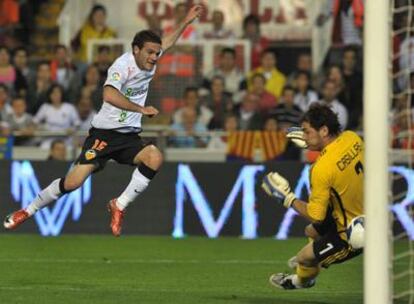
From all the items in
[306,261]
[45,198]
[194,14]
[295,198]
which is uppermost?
[194,14]

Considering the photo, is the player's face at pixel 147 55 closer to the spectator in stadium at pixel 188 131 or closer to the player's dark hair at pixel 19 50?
the spectator in stadium at pixel 188 131

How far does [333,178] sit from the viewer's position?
8.80 m

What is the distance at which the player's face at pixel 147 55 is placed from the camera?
10.9m

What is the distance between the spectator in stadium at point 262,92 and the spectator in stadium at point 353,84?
1.10m

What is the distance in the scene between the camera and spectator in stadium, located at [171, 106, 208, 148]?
1647 cm

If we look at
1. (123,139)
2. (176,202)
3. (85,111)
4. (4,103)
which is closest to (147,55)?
(123,139)

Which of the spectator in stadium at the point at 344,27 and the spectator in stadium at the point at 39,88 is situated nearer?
the spectator in stadium at the point at 39,88

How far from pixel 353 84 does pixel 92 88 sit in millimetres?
3797

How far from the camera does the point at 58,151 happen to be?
16.4 meters

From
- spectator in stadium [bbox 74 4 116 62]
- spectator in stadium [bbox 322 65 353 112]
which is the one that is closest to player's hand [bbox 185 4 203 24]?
spectator in stadium [bbox 322 65 353 112]

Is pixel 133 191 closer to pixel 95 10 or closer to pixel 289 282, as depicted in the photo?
pixel 289 282

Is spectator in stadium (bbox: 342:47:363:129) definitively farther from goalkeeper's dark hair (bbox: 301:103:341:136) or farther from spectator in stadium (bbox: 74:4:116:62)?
goalkeeper's dark hair (bbox: 301:103:341:136)

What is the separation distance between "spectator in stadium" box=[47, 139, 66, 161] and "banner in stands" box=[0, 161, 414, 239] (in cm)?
77

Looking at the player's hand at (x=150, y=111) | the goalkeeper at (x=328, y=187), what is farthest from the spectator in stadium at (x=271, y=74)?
the goalkeeper at (x=328, y=187)
